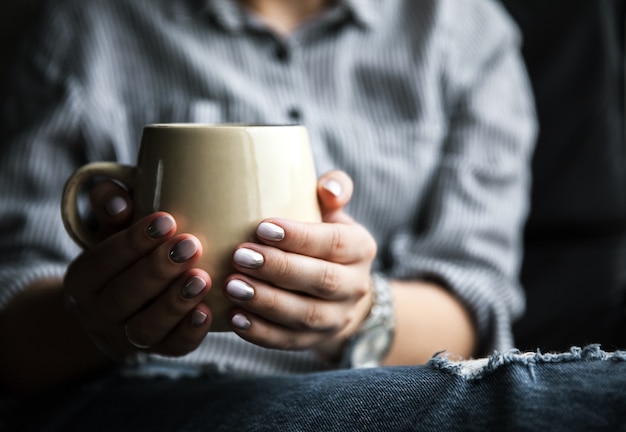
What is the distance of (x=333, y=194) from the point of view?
65 centimetres

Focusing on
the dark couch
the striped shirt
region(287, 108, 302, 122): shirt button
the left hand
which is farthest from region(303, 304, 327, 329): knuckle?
the dark couch

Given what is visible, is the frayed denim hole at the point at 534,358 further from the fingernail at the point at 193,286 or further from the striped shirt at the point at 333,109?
the striped shirt at the point at 333,109

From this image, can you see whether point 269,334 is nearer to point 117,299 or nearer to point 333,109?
point 117,299

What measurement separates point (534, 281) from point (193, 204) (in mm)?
690

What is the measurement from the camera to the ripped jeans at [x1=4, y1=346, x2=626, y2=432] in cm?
54

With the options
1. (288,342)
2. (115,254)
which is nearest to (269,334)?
(288,342)

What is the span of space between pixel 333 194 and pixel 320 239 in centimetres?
4

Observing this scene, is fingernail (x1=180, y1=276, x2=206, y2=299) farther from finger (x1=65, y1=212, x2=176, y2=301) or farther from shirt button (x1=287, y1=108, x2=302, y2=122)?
shirt button (x1=287, y1=108, x2=302, y2=122)

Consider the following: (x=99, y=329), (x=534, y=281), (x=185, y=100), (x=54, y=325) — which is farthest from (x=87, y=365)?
(x=534, y=281)

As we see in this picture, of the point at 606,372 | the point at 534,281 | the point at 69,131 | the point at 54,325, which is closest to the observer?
the point at 606,372

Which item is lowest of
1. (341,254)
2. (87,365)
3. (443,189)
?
(87,365)

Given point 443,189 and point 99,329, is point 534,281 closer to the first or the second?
point 443,189

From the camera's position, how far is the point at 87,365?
0.86 meters

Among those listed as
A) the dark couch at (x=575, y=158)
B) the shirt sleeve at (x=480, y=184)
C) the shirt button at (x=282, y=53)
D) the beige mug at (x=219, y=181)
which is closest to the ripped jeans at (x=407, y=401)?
the beige mug at (x=219, y=181)
